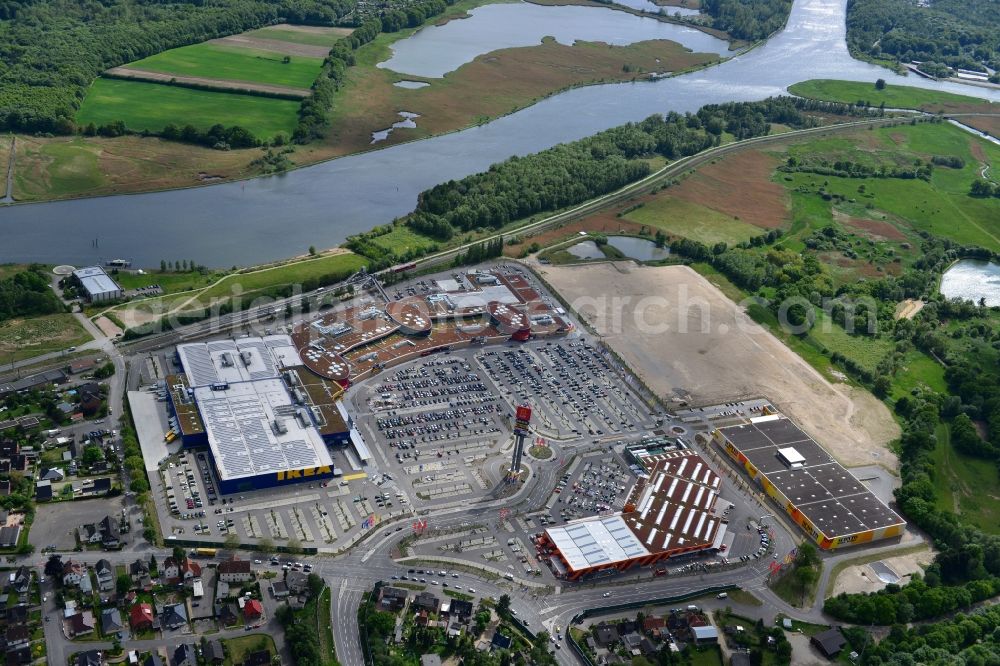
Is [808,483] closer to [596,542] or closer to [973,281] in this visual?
[596,542]

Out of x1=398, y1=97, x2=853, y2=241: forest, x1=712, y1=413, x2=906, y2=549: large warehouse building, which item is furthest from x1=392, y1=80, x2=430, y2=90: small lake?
x1=712, y1=413, x2=906, y2=549: large warehouse building

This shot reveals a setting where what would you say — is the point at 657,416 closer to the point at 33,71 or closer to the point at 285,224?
the point at 285,224

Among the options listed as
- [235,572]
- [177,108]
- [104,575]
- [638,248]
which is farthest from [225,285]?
[177,108]

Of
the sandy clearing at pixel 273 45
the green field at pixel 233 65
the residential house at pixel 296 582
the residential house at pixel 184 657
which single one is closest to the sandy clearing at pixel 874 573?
the residential house at pixel 296 582

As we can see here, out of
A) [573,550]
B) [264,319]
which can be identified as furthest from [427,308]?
[573,550]

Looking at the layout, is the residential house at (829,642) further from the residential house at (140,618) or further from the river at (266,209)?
the river at (266,209)

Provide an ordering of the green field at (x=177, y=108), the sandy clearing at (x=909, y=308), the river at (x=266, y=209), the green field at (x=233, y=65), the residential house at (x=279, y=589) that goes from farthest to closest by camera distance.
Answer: the green field at (x=233, y=65) < the green field at (x=177, y=108) < the sandy clearing at (x=909, y=308) < the river at (x=266, y=209) < the residential house at (x=279, y=589)

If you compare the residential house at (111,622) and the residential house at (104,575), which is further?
the residential house at (104,575)
